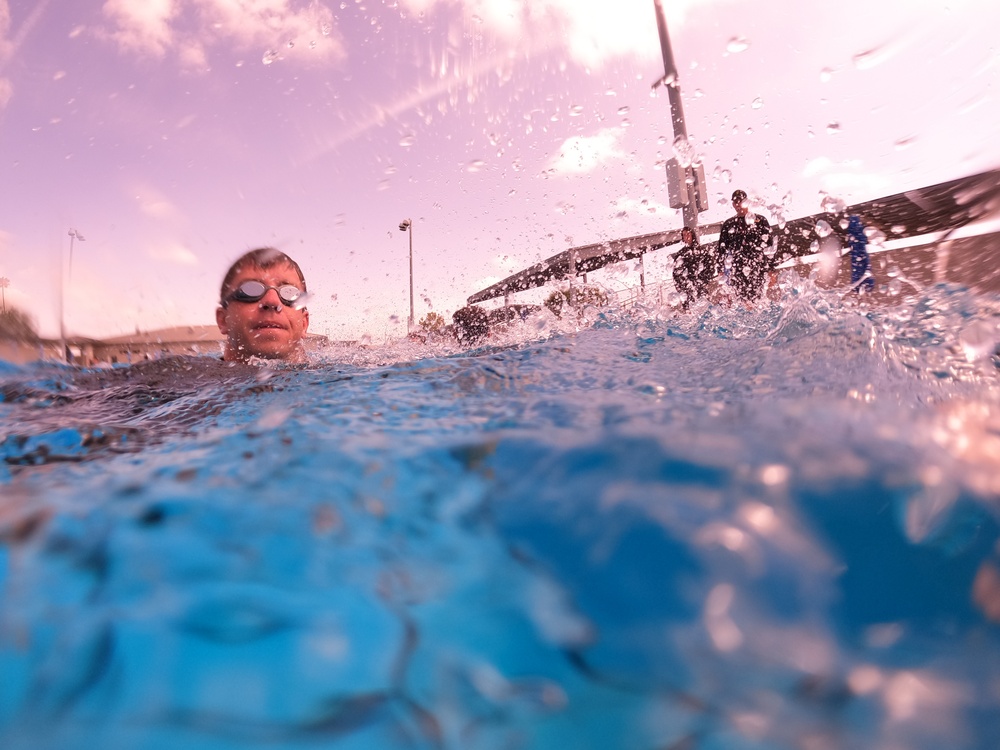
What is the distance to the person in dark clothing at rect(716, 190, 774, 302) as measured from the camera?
15.3ft

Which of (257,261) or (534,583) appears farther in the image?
(257,261)

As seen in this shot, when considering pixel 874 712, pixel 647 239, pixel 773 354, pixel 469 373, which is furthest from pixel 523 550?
pixel 647 239

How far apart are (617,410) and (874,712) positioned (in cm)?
91

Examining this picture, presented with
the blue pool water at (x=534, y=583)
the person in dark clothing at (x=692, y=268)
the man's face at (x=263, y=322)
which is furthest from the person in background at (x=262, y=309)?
the person in dark clothing at (x=692, y=268)

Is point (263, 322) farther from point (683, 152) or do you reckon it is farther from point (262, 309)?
point (683, 152)

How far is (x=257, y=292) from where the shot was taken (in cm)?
407

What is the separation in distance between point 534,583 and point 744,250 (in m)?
4.86

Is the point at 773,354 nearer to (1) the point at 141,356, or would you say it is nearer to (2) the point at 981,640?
(2) the point at 981,640

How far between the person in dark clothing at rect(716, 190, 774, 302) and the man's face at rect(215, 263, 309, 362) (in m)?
3.97

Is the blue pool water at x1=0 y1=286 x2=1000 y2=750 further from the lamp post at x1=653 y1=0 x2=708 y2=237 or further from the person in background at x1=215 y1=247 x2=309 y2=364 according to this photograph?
the lamp post at x1=653 y1=0 x2=708 y2=237

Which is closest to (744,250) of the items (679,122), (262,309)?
(679,122)

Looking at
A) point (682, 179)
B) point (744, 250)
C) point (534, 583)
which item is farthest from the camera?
point (682, 179)

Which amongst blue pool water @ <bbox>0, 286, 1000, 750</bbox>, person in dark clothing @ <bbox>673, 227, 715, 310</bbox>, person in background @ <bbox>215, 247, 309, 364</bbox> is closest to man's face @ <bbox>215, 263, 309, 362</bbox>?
person in background @ <bbox>215, 247, 309, 364</bbox>

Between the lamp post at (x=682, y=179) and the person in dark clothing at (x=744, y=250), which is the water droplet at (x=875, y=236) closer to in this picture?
the person in dark clothing at (x=744, y=250)
